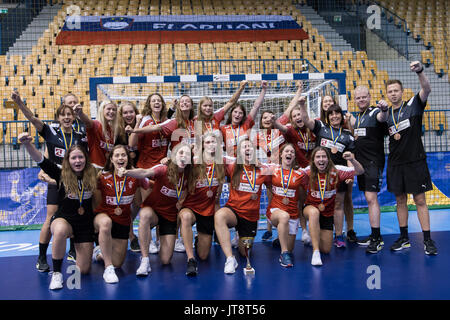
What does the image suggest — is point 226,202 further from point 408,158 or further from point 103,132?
point 408,158

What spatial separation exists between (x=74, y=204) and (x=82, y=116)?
86cm

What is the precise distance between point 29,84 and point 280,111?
21.1 ft

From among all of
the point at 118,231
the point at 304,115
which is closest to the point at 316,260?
the point at 304,115

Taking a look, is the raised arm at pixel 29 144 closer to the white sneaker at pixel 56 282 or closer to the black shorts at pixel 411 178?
the white sneaker at pixel 56 282

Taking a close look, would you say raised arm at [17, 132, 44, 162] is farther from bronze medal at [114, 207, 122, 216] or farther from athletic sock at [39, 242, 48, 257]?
athletic sock at [39, 242, 48, 257]

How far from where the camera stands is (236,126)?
4.26 m

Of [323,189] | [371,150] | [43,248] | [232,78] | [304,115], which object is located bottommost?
[43,248]

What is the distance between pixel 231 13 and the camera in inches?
481

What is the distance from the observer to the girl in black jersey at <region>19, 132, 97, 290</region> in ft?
10.3

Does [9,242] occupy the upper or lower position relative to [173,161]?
lower

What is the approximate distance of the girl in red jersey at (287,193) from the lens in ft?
11.8

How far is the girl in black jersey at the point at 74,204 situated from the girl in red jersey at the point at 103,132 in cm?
66

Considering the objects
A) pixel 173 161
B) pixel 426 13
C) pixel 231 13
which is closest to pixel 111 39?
pixel 231 13

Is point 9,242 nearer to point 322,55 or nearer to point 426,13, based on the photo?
point 322,55
